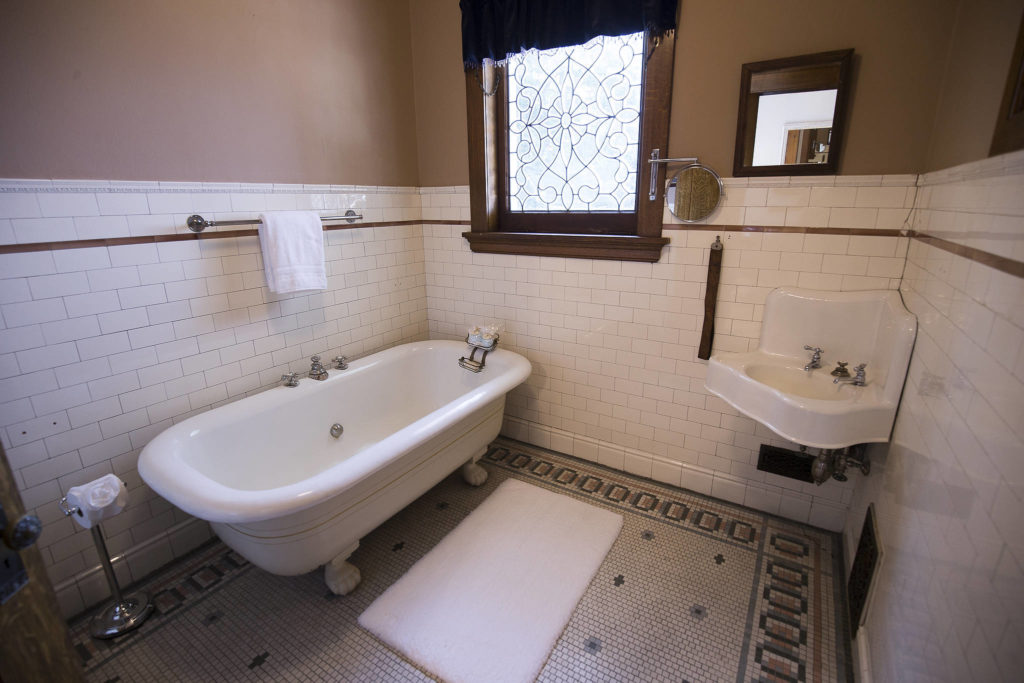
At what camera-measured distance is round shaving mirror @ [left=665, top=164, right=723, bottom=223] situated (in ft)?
6.88

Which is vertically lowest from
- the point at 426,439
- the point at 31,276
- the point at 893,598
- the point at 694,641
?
the point at 694,641

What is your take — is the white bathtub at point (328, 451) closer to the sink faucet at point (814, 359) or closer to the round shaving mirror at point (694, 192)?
the round shaving mirror at point (694, 192)

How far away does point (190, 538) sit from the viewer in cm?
213

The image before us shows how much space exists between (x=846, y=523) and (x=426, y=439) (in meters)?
1.90

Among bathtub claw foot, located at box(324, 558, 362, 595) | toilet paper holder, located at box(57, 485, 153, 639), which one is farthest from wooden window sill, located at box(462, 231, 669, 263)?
toilet paper holder, located at box(57, 485, 153, 639)

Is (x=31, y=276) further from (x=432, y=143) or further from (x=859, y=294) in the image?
(x=859, y=294)

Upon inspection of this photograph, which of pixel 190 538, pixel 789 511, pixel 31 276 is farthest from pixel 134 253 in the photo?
pixel 789 511

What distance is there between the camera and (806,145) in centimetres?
190

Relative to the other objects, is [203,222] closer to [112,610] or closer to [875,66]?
[112,610]

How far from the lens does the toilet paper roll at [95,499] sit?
63.6 inches

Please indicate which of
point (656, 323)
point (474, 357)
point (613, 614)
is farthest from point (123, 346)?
point (656, 323)

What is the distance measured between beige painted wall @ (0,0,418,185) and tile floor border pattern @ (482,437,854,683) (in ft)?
6.49

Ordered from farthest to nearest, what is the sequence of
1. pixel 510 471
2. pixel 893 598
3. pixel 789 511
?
pixel 510 471 < pixel 789 511 < pixel 893 598

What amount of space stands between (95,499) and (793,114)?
2.89 meters
